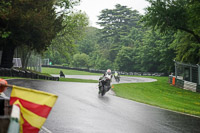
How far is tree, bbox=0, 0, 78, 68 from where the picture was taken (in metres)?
26.7

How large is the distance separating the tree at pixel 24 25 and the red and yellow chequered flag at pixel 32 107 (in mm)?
21395

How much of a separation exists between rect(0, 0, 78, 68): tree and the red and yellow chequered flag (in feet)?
70.2

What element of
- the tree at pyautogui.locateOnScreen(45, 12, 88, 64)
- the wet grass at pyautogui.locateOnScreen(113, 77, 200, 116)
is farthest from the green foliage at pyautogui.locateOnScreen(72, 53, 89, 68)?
the wet grass at pyautogui.locateOnScreen(113, 77, 200, 116)

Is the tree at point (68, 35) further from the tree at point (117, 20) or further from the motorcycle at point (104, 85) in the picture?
the tree at point (117, 20)

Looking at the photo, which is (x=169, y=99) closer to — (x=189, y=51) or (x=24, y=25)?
(x=189, y=51)

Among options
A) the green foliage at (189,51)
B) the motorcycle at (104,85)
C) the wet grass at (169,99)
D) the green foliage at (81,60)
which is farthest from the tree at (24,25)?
the green foliage at (81,60)

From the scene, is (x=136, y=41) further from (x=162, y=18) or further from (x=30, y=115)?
(x=30, y=115)

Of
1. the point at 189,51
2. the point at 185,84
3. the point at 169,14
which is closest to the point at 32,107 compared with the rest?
the point at 169,14

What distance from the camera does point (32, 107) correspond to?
423cm

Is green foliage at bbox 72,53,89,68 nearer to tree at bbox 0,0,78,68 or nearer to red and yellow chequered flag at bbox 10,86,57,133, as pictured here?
tree at bbox 0,0,78,68

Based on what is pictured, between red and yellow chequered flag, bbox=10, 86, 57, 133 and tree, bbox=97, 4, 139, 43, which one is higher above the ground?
tree, bbox=97, 4, 139, 43

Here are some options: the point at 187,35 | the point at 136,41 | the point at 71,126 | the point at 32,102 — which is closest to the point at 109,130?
the point at 71,126

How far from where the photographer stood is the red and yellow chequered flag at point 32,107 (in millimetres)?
4160

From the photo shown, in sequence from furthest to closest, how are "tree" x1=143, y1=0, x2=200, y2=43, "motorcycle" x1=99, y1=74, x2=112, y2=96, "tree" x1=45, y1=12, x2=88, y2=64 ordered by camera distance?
"tree" x1=45, y1=12, x2=88, y2=64
"tree" x1=143, y1=0, x2=200, y2=43
"motorcycle" x1=99, y1=74, x2=112, y2=96
